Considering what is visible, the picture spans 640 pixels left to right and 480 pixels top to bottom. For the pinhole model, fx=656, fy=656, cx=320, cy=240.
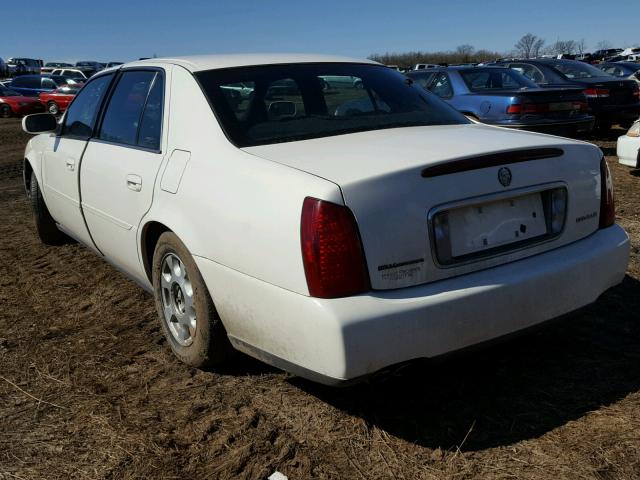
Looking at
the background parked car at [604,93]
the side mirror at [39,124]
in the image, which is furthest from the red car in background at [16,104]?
the side mirror at [39,124]

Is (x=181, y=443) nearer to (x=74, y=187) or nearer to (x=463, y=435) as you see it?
(x=463, y=435)

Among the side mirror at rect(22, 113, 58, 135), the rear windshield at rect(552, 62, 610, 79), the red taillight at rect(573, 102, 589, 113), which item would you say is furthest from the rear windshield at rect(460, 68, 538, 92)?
the side mirror at rect(22, 113, 58, 135)

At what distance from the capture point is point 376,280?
2402 mm

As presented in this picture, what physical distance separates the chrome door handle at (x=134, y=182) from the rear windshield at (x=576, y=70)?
11.6 meters

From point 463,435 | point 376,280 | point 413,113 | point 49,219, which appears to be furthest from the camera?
point 49,219

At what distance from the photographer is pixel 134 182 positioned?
11.3ft

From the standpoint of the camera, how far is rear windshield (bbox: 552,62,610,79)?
13.2 m

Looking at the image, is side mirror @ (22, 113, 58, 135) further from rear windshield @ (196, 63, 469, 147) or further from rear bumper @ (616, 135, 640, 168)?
rear bumper @ (616, 135, 640, 168)

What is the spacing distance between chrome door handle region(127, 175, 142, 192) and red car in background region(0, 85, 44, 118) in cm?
2414

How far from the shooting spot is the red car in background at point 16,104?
82.5ft

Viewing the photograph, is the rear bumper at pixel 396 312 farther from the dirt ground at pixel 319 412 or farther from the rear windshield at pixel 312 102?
the rear windshield at pixel 312 102

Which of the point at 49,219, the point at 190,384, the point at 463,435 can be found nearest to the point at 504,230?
the point at 463,435

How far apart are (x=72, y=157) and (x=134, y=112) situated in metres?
0.84

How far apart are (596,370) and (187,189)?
209 centimetres
